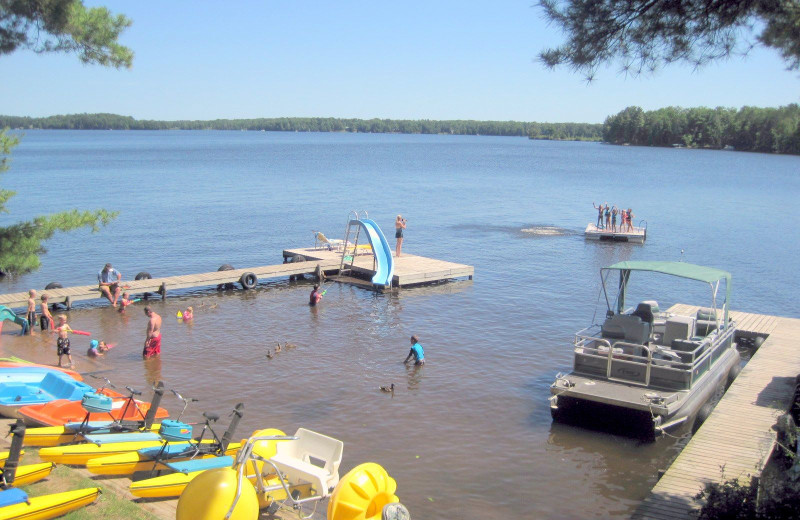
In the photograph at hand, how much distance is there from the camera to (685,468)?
11.1 metres

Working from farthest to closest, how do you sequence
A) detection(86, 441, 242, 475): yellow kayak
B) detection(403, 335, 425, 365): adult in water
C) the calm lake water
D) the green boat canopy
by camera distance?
1. detection(403, 335, 425, 365): adult in water
2. the green boat canopy
3. the calm lake water
4. detection(86, 441, 242, 475): yellow kayak

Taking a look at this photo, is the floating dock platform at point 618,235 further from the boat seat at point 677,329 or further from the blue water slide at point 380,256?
the boat seat at point 677,329

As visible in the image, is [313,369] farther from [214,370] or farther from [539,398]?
[539,398]

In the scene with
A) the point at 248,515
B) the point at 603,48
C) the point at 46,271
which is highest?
the point at 603,48

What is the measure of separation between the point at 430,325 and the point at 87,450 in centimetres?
1356

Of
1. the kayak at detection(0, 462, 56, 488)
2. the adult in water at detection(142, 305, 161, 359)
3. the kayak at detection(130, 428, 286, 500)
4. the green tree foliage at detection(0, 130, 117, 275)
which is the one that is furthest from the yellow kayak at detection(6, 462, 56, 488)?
the adult in water at detection(142, 305, 161, 359)

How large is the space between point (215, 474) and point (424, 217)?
45023 millimetres

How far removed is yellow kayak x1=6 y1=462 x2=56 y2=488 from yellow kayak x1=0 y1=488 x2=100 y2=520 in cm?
92

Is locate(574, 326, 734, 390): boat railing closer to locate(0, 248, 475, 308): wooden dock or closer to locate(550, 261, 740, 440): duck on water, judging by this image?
locate(550, 261, 740, 440): duck on water

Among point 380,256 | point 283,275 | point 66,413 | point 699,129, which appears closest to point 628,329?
point 66,413

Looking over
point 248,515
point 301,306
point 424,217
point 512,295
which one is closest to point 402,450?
point 248,515

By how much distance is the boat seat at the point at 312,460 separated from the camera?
931 centimetres

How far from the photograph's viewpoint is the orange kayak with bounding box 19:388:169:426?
1211cm

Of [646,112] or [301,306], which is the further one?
[646,112]
